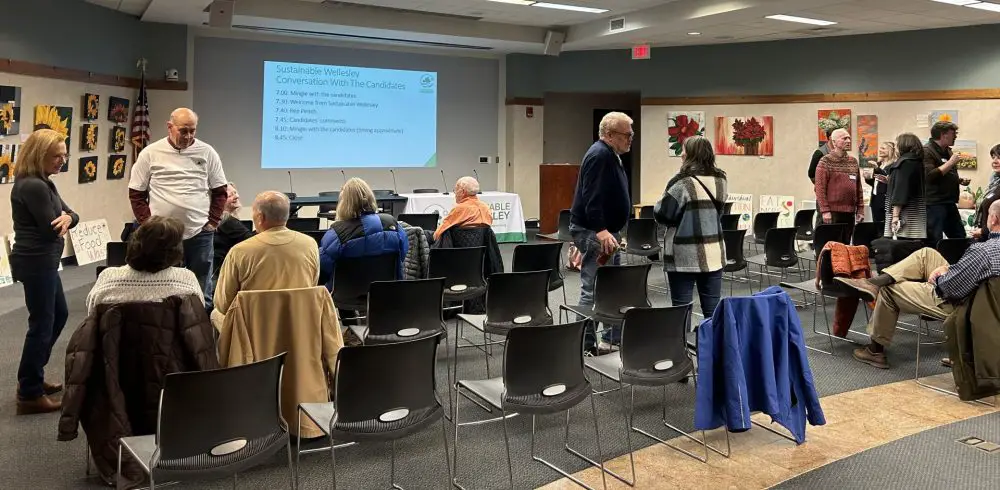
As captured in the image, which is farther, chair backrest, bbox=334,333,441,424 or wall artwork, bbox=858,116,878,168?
wall artwork, bbox=858,116,878,168

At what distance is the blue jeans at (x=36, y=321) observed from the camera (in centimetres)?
413

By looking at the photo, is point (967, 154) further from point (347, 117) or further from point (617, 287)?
point (347, 117)

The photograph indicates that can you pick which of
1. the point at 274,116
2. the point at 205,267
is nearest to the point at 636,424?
the point at 205,267

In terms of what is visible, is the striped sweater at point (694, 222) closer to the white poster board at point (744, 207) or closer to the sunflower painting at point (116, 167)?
the sunflower painting at point (116, 167)

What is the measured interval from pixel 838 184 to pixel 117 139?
874 centimetres

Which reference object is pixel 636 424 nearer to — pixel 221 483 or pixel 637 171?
pixel 221 483

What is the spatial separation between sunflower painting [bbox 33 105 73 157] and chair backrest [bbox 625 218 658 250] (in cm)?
641

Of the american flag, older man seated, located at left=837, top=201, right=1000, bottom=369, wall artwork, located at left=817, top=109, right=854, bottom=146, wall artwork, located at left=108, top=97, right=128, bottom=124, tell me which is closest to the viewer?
older man seated, located at left=837, top=201, right=1000, bottom=369

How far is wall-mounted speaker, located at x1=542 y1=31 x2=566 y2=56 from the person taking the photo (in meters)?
12.4

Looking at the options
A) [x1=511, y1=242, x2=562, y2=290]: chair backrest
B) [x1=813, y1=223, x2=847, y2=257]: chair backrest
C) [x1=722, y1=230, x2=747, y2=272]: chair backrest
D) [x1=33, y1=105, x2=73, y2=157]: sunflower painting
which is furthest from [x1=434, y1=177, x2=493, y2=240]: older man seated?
[x1=33, y1=105, x2=73, y2=157]: sunflower painting

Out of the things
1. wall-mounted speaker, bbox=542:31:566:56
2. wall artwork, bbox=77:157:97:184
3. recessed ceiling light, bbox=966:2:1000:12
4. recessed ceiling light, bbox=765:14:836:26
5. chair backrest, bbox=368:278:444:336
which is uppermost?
wall-mounted speaker, bbox=542:31:566:56

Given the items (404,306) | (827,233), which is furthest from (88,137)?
(827,233)

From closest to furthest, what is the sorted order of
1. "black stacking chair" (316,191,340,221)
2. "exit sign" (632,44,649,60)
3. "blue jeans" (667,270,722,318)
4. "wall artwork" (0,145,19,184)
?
"blue jeans" (667,270,722,318) < "wall artwork" (0,145,19,184) < "black stacking chair" (316,191,340,221) < "exit sign" (632,44,649,60)

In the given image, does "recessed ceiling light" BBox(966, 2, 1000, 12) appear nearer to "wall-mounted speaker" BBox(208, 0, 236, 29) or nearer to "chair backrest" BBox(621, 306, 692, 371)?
"chair backrest" BBox(621, 306, 692, 371)
